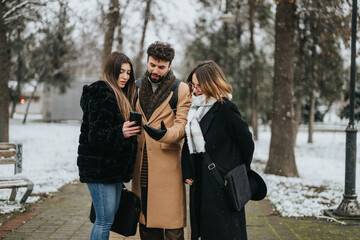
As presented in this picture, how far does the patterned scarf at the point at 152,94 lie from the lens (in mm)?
3202

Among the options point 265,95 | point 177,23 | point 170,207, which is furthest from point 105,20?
point 265,95

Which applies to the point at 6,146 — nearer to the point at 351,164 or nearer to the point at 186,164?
the point at 186,164

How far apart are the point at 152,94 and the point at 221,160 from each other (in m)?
0.85

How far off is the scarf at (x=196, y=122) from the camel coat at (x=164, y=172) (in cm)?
16

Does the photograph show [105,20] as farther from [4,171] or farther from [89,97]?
[89,97]

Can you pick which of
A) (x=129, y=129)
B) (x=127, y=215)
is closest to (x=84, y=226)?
(x=127, y=215)

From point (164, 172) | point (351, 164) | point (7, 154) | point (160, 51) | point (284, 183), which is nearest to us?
point (160, 51)

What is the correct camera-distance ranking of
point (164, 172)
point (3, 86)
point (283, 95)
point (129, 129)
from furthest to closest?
point (3, 86), point (283, 95), point (164, 172), point (129, 129)

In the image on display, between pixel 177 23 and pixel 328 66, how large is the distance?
21.2ft

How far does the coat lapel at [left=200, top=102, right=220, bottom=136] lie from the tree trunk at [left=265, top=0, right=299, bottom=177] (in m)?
6.34

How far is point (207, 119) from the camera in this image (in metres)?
2.98

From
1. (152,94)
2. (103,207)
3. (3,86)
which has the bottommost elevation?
(103,207)

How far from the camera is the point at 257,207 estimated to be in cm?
604

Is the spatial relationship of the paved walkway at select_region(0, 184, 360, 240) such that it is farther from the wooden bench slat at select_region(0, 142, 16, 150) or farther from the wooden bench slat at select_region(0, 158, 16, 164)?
the wooden bench slat at select_region(0, 142, 16, 150)
